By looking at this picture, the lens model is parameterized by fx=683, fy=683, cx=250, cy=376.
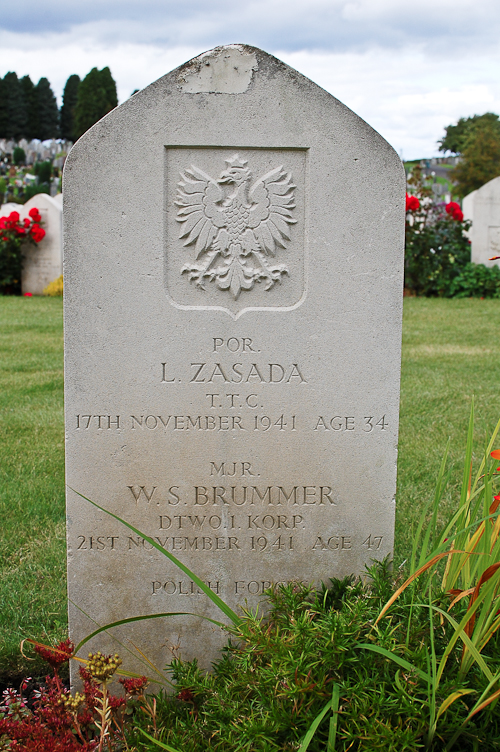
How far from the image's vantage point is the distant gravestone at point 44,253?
1390 cm

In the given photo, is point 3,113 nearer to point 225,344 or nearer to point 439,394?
point 439,394

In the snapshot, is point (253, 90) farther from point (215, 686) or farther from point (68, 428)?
point (215, 686)

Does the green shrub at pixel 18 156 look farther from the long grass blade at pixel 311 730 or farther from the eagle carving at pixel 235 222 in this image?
the long grass blade at pixel 311 730

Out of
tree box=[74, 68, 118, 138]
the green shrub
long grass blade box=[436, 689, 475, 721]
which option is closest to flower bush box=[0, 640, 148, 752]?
long grass blade box=[436, 689, 475, 721]

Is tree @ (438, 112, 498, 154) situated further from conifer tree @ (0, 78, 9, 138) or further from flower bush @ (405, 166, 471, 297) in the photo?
conifer tree @ (0, 78, 9, 138)

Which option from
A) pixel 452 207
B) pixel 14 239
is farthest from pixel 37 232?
pixel 452 207

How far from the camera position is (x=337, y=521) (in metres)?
2.62

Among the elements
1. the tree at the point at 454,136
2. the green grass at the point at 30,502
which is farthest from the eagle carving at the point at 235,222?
the tree at the point at 454,136

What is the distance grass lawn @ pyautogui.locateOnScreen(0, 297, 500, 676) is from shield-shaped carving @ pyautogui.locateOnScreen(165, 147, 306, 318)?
97 cm

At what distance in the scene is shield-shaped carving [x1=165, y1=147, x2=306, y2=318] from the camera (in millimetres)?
2447

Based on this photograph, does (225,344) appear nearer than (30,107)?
Yes

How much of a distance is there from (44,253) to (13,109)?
4928 centimetres

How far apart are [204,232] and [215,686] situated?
1.55m

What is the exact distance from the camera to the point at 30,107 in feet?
196
